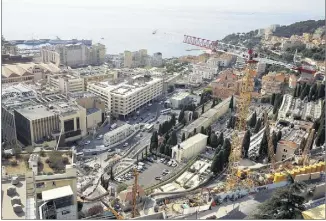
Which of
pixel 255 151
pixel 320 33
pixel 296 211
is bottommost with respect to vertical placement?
pixel 255 151

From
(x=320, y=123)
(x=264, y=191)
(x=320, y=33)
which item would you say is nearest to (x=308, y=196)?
(x=264, y=191)

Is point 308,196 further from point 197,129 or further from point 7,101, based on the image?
point 7,101

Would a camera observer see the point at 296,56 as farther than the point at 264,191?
Yes

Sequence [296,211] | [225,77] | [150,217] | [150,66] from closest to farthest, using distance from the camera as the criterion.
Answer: [296,211], [150,217], [225,77], [150,66]

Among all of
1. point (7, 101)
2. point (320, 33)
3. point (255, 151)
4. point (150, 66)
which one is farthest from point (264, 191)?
point (320, 33)

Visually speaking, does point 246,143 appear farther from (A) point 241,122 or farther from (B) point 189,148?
(B) point 189,148

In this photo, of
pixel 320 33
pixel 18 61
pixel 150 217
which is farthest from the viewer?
pixel 320 33

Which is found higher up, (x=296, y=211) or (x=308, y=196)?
(x=296, y=211)
